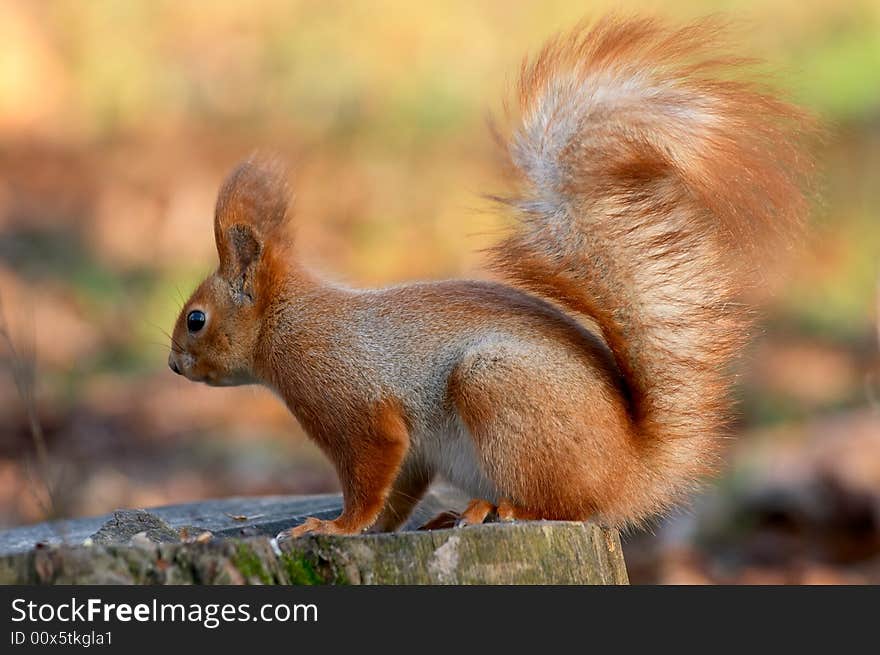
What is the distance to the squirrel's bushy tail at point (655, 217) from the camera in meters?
2.24

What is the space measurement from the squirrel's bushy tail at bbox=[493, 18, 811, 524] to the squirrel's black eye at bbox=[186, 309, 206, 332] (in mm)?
715

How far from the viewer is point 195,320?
8.87ft

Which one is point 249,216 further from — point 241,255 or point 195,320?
point 195,320

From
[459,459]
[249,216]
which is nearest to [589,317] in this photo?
[459,459]

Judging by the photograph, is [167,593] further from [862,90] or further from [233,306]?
[862,90]

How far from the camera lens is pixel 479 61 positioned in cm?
761

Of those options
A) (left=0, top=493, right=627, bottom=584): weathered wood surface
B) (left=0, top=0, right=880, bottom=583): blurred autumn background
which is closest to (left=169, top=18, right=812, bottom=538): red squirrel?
(left=0, top=493, right=627, bottom=584): weathered wood surface

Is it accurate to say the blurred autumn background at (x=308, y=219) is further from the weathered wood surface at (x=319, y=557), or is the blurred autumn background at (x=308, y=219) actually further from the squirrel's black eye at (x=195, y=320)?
the weathered wood surface at (x=319, y=557)

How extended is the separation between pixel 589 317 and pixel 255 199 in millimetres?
786

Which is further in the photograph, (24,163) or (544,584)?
(24,163)

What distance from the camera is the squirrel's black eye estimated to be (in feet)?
8.84

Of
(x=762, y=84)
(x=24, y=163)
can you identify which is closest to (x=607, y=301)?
(x=762, y=84)

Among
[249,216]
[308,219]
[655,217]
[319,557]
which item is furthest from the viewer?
[308,219]

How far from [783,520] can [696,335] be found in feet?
7.16
